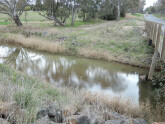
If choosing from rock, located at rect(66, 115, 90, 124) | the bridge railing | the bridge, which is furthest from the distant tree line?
rock, located at rect(66, 115, 90, 124)

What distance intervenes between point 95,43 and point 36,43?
6.46 metres

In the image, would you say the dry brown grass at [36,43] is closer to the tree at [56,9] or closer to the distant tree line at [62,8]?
the distant tree line at [62,8]

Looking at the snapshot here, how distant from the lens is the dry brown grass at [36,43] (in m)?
18.5

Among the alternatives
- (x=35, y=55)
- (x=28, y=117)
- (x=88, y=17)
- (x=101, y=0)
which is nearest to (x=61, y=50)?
(x=35, y=55)

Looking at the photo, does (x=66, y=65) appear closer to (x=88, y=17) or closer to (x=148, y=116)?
(x=148, y=116)

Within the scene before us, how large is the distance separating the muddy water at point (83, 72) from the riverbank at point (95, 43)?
98 centimetres

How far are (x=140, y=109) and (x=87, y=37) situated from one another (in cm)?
1526

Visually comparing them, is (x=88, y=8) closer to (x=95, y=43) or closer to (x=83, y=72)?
(x=95, y=43)

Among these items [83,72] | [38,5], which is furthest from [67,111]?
[38,5]

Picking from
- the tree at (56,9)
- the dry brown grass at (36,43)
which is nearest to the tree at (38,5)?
the tree at (56,9)

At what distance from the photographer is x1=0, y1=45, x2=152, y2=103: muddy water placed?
1048 centimetres

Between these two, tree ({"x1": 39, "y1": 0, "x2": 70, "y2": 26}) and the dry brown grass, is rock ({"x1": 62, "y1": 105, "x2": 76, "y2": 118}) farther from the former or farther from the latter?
tree ({"x1": 39, "y1": 0, "x2": 70, "y2": 26})

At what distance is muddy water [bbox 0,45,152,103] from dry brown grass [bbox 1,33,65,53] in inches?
31.5

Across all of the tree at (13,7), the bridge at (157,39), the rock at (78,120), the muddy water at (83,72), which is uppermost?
the tree at (13,7)
